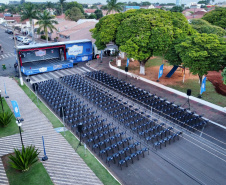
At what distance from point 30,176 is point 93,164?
4.44m

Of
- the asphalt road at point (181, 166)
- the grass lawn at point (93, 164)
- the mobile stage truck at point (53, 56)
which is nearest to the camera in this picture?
the grass lawn at point (93, 164)

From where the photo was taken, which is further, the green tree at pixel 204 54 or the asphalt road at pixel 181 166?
the green tree at pixel 204 54

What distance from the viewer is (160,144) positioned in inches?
713

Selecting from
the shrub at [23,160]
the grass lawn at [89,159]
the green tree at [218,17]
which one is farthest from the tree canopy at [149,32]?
the green tree at [218,17]

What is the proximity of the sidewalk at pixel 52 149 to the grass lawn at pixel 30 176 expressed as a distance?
0.29m

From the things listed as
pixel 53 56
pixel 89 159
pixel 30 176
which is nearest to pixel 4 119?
pixel 30 176

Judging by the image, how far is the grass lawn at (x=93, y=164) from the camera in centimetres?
1434

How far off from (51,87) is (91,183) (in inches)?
689

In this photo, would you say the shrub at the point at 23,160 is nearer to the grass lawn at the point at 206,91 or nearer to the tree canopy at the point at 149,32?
the tree canopy at the point at 149,32

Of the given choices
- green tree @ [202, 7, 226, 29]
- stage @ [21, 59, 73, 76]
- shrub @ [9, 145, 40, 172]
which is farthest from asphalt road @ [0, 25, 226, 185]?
green tree @ [202, 7, 226, 29]

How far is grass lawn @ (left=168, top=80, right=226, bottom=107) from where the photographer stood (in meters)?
26.5

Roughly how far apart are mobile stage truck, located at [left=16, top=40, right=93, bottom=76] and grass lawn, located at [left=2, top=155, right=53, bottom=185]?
2326 cm

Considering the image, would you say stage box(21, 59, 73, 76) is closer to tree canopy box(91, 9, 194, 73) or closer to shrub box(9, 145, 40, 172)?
tree canopy box(91, 9, 194, 73)

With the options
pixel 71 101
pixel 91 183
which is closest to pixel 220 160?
pixel 91 183
